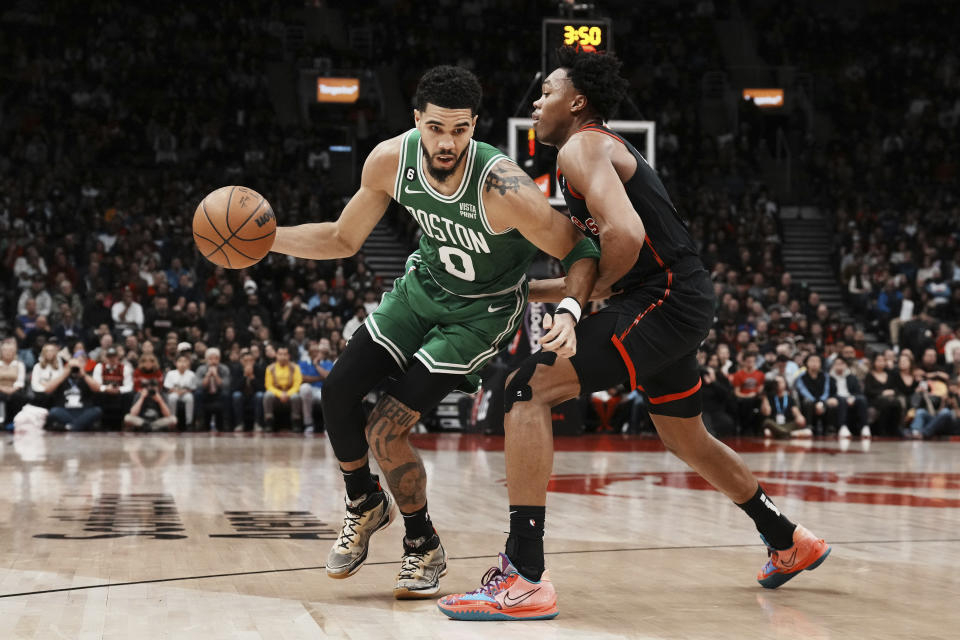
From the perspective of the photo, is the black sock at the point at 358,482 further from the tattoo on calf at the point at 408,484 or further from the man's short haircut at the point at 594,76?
the man's short haircut at the point at 594,76

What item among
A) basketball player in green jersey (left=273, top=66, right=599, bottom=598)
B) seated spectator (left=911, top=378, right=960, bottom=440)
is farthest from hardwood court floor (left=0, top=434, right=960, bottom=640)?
seated spectator (left=911, top=378, right=960, bottom=440)

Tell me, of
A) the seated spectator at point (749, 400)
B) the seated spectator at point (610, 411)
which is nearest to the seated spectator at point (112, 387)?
the seated spectator at point (610, 411)

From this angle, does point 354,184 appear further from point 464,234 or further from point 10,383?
point 464,234

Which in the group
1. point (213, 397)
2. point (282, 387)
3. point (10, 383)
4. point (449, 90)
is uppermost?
point (449, 90)

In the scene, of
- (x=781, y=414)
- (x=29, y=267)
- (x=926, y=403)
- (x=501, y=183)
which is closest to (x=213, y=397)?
(x=29, y=267)

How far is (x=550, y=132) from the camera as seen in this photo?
3781 mm

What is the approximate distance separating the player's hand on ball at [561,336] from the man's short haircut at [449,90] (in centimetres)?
75

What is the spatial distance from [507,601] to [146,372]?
1030cm

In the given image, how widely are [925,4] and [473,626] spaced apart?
87.6 feet

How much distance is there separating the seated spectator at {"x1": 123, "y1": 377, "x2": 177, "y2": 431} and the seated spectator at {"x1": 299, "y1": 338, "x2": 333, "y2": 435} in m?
1.51

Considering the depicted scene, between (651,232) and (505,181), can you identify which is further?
(651,232)

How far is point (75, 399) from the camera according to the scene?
12562 mm

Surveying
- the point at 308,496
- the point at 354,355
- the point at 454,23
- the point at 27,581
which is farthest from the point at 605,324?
the point at 454,23

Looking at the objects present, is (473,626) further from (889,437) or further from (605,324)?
(889,437)
